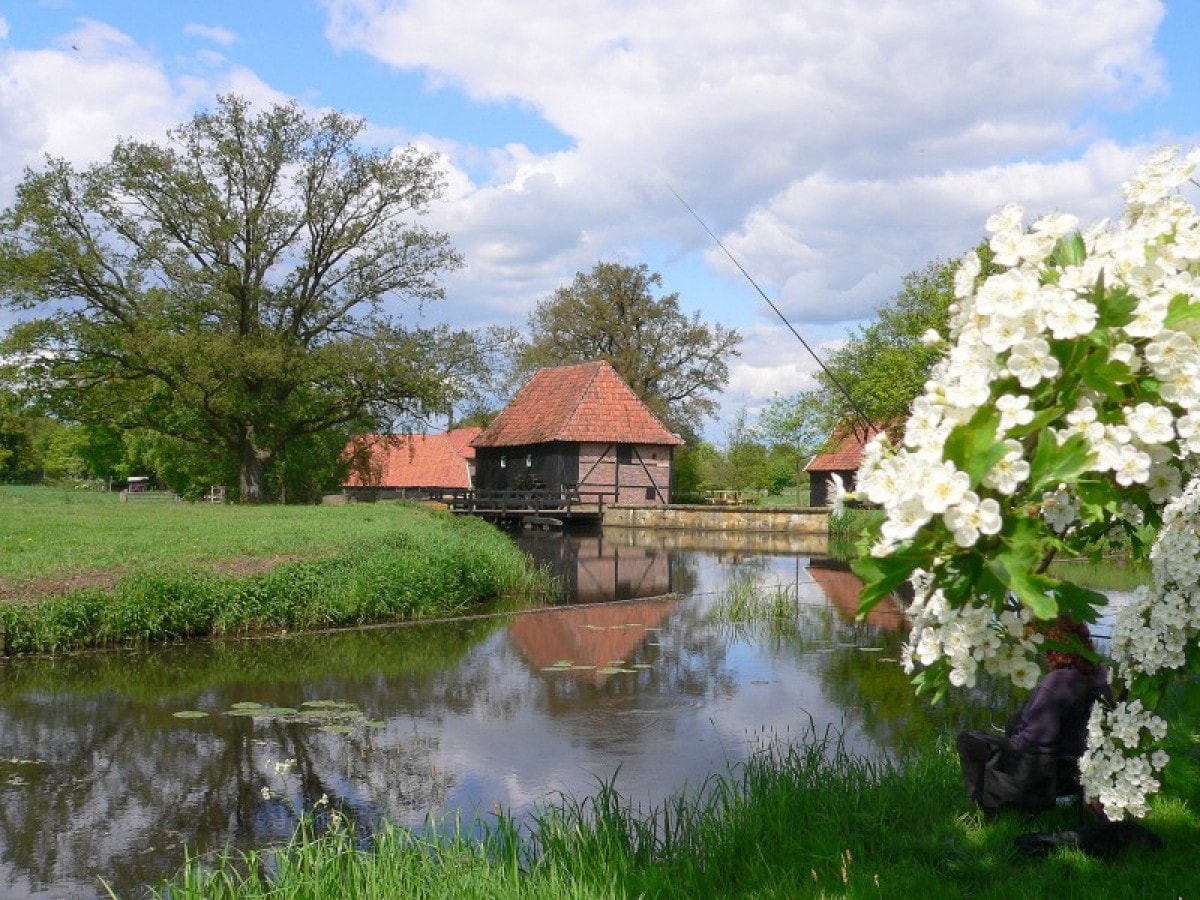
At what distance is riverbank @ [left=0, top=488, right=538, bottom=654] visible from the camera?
483 inches

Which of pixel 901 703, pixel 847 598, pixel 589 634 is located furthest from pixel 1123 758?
pixel 847 598

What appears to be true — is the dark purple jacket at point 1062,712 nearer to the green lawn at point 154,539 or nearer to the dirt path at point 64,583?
the dirt path at point 64,583

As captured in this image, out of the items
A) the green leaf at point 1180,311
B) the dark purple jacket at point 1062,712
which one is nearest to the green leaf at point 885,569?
the green leaf at point 1180,311

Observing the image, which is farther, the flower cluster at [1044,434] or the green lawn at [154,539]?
the green lawn at [154,539]

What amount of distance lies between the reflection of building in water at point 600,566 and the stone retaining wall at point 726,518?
413cm

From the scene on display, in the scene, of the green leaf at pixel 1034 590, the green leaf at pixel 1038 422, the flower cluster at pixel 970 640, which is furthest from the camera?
the flower cluster at pixel 970 640

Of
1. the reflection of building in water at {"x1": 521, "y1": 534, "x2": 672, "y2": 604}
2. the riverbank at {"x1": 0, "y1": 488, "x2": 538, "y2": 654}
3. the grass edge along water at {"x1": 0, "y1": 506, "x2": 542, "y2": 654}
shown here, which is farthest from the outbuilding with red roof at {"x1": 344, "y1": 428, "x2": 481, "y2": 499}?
the grass edge along water at {"x1": 0, "y1": 506, "x2": 542, "y2": 654}

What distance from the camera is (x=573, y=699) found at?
34.1ft

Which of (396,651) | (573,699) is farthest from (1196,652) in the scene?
(396,651)

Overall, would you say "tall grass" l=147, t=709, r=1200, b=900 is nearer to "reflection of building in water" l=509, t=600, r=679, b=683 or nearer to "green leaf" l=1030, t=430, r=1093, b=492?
"green leaf" l=1030, t=430, r=1093, b=492

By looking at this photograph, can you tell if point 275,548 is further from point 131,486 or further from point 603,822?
point 131,486

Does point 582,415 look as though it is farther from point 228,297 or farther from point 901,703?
point 901,703

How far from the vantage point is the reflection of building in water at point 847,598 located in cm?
1504

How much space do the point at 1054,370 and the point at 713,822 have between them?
144 inches
